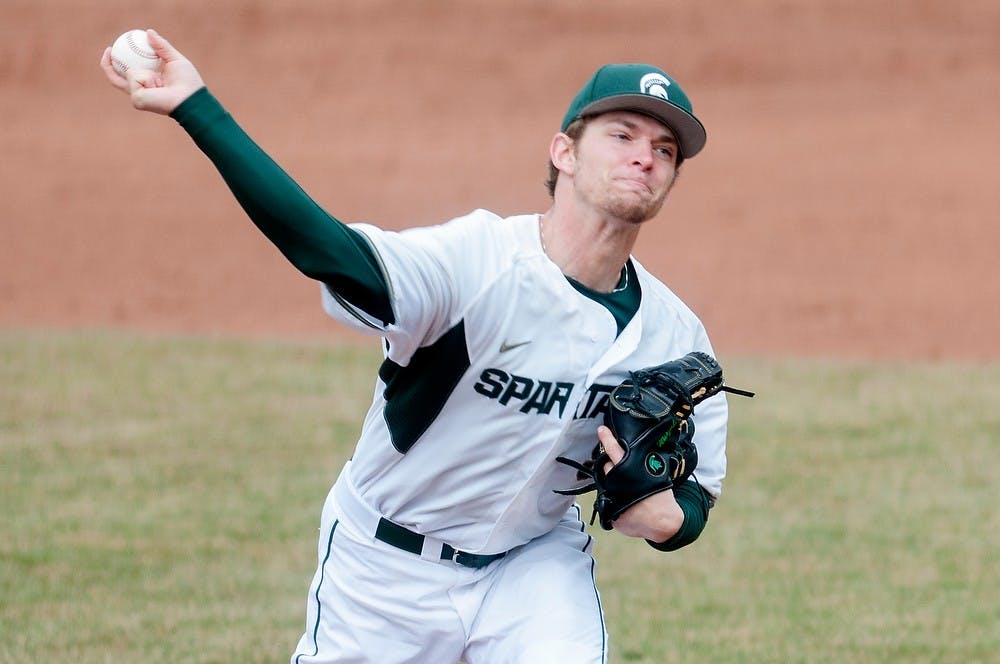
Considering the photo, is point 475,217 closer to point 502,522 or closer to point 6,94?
point 502,522

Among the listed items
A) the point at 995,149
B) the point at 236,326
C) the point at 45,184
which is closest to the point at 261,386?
the point at 236,326

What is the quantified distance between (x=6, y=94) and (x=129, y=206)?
4757mm

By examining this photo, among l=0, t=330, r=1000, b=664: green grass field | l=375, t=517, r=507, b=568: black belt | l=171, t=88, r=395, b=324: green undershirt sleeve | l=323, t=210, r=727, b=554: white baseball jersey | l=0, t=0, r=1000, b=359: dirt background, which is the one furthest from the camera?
l=0, t=0, r=1000, b=359: dirt background

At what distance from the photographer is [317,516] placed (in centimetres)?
841

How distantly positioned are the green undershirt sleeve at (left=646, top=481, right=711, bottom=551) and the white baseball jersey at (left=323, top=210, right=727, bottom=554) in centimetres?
7

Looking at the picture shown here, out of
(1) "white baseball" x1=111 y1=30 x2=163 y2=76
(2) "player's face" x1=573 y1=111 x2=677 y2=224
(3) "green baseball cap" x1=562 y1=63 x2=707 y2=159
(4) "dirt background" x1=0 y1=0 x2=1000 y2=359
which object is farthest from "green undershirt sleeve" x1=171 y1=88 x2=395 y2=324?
(4) "dirt background" x1=0 y1=0 x2=1000 y2=359

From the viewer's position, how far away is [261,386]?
11.4m

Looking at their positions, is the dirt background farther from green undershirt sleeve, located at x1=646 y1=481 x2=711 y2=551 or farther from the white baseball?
the white baseball

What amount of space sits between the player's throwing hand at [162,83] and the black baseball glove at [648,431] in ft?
4.53

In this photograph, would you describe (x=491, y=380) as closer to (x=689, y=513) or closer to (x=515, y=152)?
(x=689, y=513)

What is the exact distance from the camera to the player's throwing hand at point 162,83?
313 cm

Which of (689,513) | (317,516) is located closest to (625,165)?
(689,513)

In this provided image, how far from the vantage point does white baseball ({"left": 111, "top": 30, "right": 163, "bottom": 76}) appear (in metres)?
3.24

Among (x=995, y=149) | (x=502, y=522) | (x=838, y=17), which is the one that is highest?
(x=838, y=17)
